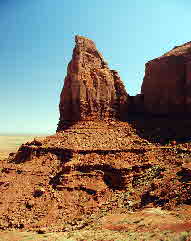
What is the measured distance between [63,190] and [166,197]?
9.33 metres

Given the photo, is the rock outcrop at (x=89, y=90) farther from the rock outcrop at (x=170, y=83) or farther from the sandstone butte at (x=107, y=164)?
the rock outcrop at (x=170, y=83)

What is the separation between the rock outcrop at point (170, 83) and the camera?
41.5 m

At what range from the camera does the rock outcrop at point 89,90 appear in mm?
39312

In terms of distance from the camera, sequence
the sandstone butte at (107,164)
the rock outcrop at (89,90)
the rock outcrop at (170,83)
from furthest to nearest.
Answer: the rock outcrop at (170,83) < the rock outcrop at (89,90) < the sandstone butte at (107,164)

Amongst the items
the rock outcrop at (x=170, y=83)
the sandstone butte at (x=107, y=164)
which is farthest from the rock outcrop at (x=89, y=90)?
the rock outcrop at (x=170, y=83)

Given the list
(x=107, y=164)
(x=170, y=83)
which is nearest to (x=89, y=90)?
(x=170, y=83)

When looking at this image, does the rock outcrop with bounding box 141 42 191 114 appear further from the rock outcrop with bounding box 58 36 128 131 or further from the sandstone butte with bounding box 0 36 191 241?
the rock outcrop with bounding box 58 36 128 131

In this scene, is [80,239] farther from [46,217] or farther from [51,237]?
[46,217]

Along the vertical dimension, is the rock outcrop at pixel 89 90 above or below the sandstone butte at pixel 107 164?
above

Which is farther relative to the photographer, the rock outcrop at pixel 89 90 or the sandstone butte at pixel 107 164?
the rock outcrop at pixel 89 90

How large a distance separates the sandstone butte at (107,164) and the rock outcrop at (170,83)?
0.13 meters

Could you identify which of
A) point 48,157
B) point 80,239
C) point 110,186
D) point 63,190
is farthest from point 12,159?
point 80,239

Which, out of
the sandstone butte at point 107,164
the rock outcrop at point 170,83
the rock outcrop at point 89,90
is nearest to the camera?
the sandstone butte at point 107,164

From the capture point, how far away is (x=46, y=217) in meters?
27.4
